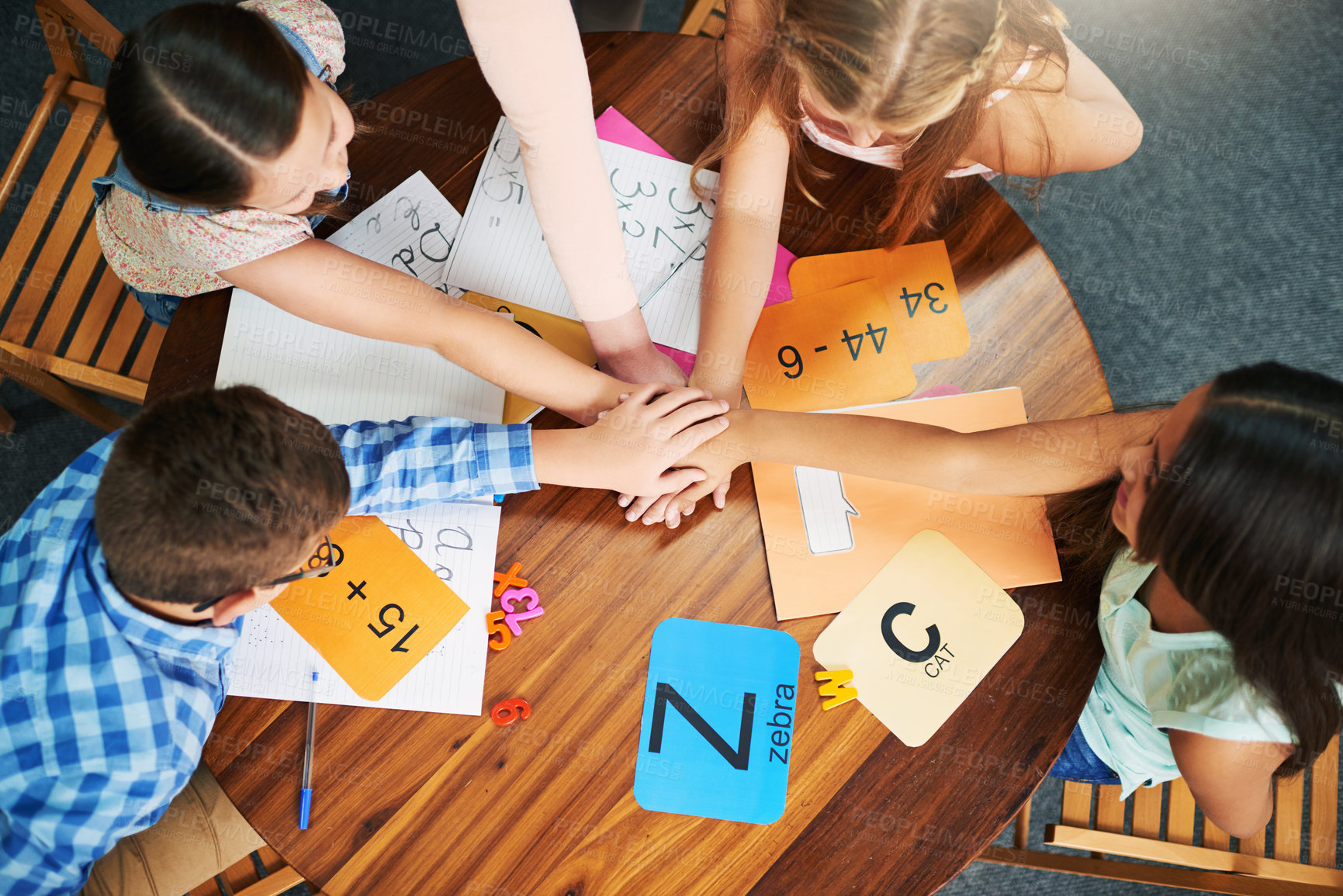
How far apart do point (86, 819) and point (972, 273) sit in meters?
1.16

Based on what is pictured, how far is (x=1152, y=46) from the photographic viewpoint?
73.9 inches

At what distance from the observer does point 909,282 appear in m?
1.01

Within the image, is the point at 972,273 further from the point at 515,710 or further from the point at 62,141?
the point at 62,141

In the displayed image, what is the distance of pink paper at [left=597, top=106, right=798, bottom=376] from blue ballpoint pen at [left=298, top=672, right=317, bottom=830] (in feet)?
1.82

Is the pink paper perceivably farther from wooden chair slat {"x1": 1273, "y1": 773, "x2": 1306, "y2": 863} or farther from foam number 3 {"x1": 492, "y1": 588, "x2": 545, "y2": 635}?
wooden chair slat {"x1": 1273, "y1": 773, "x2": 1306, "y2": 863}

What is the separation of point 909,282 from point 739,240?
225 mm

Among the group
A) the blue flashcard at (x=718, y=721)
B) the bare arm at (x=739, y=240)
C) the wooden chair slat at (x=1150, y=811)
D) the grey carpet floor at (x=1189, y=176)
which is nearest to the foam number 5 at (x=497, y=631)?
the blue flashcard at (x=718, y=721)

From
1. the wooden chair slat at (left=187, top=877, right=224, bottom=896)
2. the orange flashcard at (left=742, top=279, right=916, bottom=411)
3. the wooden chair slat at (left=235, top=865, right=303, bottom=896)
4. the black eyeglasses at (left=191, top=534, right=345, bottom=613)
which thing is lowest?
the wooden chair slat at (left=187, top=877, right=224, bottom=896)

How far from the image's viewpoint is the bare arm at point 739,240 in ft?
3.17

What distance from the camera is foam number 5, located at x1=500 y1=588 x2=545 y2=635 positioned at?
88cm

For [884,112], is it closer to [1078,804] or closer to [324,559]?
[324,559]

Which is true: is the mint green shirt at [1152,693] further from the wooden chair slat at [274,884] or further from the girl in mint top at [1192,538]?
the wooden chair slat at [274,884]

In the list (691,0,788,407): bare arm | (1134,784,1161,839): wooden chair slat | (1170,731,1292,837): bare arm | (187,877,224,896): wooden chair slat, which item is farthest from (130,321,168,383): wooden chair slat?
(1134,784,1161,839): wooden chair slat

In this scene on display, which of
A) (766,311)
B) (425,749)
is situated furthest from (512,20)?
(425,749)
